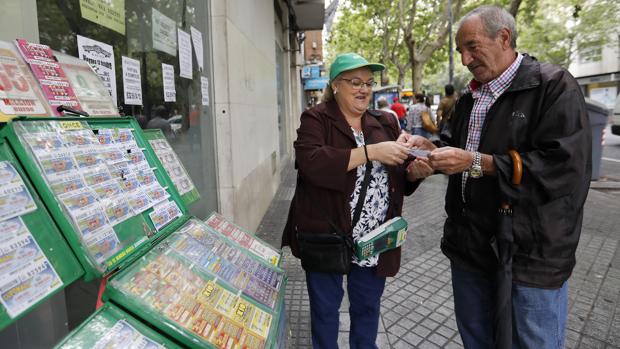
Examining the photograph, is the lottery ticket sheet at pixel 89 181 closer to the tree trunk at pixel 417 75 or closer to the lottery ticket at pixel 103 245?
the lottery ticket at pixel 103 245

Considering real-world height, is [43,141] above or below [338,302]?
above

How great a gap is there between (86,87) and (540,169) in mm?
1876

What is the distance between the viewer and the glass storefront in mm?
1902

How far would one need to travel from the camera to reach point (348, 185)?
2166mm

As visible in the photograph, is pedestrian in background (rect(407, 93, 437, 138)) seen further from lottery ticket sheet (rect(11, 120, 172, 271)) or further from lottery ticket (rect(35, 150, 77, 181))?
lottery ticket (rect(35, 150, 77, 181))

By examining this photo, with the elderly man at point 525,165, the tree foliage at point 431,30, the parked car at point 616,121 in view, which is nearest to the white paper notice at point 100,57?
the elderly man at point 525,165

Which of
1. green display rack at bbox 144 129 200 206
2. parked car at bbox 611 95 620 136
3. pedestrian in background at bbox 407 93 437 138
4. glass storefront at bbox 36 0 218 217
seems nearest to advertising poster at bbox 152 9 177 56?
glass storefront at bbox 36 0 218 217

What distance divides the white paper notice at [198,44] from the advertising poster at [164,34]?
0.39 metres

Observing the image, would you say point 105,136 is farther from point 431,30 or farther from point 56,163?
point 431,30

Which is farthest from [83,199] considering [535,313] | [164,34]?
[164,34]

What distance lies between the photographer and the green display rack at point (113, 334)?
0.96m

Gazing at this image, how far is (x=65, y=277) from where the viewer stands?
1009 millimetres

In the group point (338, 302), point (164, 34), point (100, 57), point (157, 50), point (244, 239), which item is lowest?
point (338, 302)

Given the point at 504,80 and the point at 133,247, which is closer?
the point at 133,247
